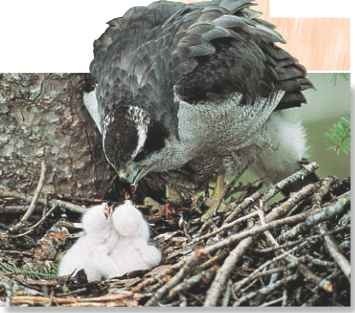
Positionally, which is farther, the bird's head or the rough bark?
the rough bark

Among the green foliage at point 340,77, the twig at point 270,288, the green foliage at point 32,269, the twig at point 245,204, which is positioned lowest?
the green foliage at point 32,269

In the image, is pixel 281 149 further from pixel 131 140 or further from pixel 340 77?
pixel 131 140

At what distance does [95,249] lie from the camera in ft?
6.04

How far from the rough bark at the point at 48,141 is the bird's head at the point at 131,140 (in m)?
0.09

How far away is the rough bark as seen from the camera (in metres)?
1.92

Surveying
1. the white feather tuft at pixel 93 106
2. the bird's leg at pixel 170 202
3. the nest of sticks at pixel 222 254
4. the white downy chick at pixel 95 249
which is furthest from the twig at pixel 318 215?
the white feather tuft at pixel 93 106


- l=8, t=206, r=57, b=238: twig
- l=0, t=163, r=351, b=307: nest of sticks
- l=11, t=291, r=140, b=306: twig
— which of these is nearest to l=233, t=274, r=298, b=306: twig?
l=0, t=163, r=351, b=307: nest of sticks

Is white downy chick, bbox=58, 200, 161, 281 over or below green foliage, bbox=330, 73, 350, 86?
below

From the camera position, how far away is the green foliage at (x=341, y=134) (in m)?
1.83

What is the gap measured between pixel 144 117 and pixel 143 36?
179 mm

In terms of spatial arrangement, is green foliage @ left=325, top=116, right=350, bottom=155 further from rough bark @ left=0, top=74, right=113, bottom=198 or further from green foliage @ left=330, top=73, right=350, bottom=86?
rough bark @ left=0, top=74, right=113, bottom=198

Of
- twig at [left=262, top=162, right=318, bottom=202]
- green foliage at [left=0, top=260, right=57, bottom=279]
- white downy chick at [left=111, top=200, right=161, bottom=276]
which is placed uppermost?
twig at [left=262, top=162, right=318, bottom=202]

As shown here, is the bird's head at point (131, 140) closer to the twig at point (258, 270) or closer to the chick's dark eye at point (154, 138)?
the chick's dark eye at point (154, 138)

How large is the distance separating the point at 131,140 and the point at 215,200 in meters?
0.23
